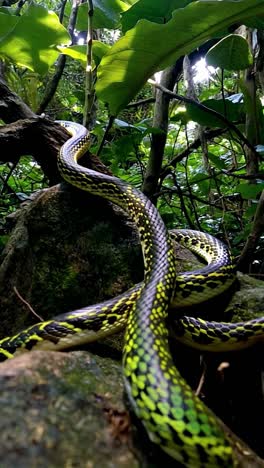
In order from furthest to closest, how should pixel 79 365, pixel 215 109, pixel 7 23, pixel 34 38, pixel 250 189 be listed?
1. pixel 215 109
2. pixel 34 38
3. pixel 7 23
4. pixel 250 189
5. pixel 79 365

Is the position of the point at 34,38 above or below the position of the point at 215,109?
above

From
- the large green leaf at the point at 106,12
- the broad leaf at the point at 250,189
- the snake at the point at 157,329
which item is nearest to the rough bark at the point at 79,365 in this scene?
the snake at the point at 157,329

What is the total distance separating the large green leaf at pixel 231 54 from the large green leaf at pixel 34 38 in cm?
122

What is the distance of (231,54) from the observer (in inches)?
116

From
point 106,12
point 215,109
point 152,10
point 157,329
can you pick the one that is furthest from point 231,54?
point 157,329

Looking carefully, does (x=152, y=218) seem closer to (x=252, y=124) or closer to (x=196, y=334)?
(x=196, y=334)

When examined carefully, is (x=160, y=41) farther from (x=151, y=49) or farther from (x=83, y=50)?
(x=83, y=50)

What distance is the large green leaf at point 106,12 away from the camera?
133 inches

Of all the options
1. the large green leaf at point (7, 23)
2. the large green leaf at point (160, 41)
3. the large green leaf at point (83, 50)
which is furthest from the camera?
the large green leaf at point (83, 50)

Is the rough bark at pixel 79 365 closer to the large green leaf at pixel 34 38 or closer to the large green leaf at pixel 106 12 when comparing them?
the large green leaf at pixel 34 38

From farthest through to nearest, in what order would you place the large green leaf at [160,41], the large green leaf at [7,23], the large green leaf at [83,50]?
the large green leaf at [83,50]
the large green leaf at [7,23]
the large green leaf at [160,41]

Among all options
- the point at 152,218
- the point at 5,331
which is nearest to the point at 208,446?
the point at 152,218

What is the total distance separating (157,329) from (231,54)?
2260 mm

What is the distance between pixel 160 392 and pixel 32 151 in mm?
2478
